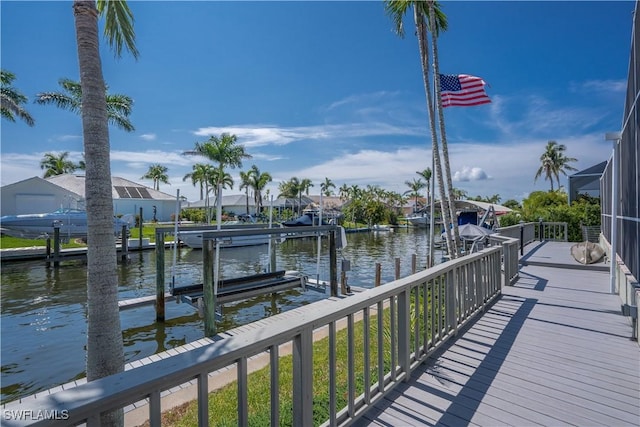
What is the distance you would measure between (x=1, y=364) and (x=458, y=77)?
1175 cm

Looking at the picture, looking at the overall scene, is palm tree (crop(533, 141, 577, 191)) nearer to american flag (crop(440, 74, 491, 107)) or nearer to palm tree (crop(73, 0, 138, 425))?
american flag (crop(440, 74, 491, 107))

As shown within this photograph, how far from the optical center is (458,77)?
29.5ft

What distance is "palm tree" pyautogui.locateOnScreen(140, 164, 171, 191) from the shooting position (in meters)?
59.3

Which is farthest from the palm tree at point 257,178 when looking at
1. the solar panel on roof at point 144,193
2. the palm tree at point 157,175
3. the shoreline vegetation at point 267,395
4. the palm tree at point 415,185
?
the shoreline vegetation at point 267,395

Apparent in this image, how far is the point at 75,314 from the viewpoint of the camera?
8.76 m

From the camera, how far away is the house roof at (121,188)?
34.6 metres

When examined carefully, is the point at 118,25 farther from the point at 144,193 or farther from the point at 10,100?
the point at 144,193

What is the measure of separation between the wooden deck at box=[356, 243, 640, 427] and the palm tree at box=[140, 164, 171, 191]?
208 feet

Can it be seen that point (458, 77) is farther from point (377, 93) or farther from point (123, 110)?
point (123, 110)

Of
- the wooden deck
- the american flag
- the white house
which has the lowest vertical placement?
the wooden deck

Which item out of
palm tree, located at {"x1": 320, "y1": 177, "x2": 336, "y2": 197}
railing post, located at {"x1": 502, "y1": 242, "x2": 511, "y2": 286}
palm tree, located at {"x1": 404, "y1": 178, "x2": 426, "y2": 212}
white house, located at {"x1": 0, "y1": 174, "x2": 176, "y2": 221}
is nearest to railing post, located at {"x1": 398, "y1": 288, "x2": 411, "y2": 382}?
railing post, located at {"x1": 502, "y1": 242, "x2": 511, "y2": 286}

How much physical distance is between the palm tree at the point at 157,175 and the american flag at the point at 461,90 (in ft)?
197

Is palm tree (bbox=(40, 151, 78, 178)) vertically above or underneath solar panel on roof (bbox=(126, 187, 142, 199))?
above

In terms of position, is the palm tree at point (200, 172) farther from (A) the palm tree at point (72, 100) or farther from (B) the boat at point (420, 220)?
(B) the boat at point (420, 220)
